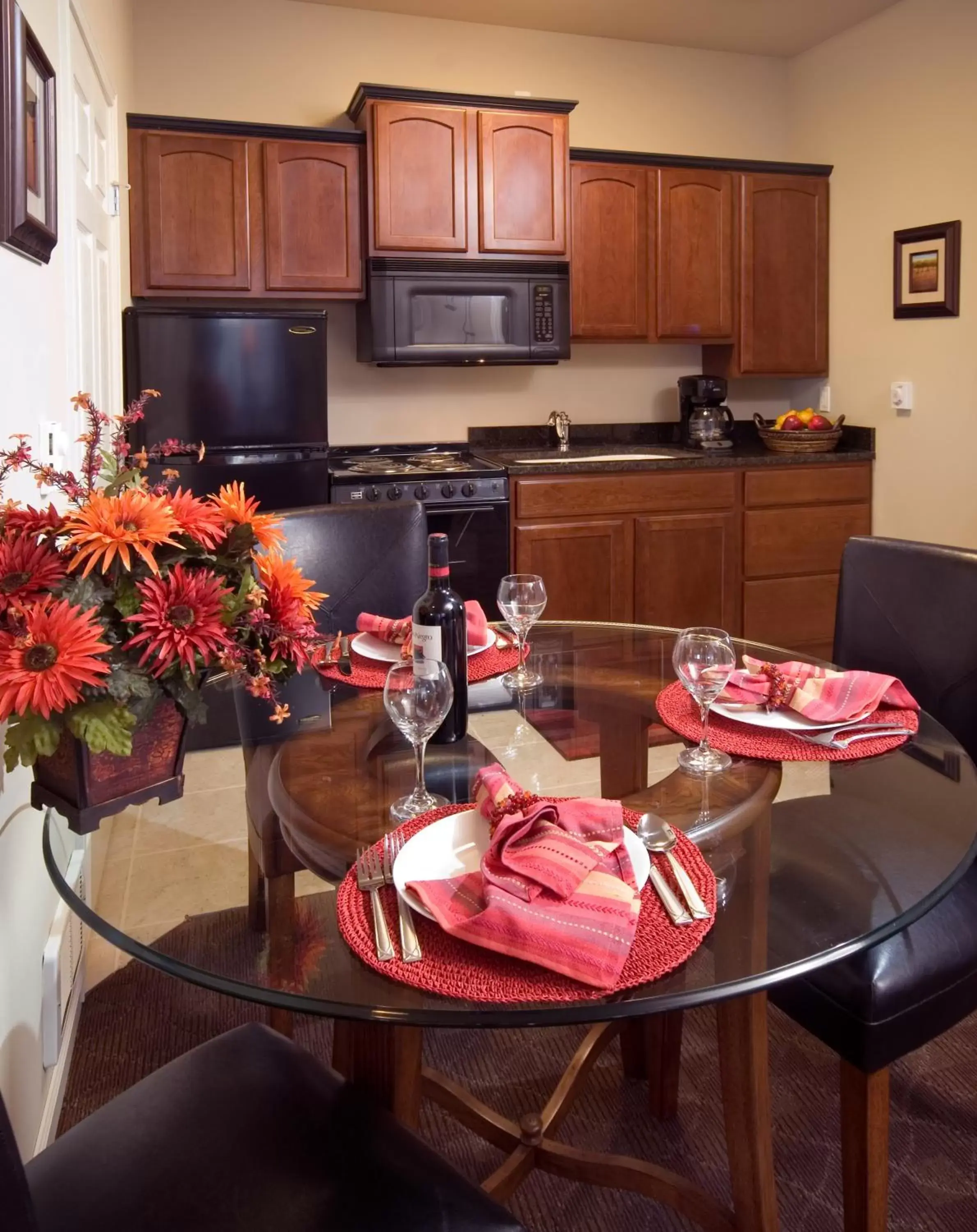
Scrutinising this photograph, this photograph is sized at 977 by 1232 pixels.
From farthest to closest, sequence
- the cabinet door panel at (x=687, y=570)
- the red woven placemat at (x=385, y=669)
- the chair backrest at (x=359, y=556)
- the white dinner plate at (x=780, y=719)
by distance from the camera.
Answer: the cabinet door panel at (x=687, y=570) < the chair backrest at (x=359, y=556) < the red woven placemat at (x=385, y=669) < the white dinner plate at (x=780, y=719)

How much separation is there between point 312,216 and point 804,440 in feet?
6.99

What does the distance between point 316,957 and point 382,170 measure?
338 centimetres

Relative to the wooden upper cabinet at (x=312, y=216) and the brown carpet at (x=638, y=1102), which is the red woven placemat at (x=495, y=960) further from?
the wooden upper cabinet at (x=312, y=216)

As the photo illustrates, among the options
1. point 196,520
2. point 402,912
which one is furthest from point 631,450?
point 402,912

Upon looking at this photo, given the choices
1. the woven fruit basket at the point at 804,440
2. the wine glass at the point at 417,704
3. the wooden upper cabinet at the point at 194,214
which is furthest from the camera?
the woven fruit basket at the point at 804,440

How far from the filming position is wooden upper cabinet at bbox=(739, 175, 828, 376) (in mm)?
4223

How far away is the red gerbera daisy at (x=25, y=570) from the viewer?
883 mm

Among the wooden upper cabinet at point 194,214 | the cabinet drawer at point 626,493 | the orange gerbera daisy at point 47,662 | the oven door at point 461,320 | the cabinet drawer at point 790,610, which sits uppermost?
the wooden upper cabinet at point 194,214

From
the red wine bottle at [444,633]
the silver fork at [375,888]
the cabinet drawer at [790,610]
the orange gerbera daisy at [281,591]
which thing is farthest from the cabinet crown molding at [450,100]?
the silver fork at [375,888]

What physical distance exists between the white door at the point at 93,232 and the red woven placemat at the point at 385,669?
35.1 inches

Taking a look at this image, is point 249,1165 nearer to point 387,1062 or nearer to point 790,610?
point 387,1062

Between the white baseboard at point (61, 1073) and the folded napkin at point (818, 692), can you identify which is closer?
the folded napkin at point (818, 692)

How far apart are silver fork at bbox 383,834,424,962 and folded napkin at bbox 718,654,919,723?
60cm

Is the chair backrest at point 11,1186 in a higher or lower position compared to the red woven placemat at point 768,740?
lower
